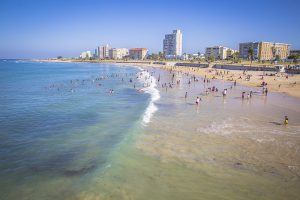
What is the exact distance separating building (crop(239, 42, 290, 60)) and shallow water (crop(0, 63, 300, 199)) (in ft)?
488

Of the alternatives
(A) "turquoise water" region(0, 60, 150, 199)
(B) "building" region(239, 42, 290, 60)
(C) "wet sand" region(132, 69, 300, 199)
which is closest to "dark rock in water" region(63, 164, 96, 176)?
(A) "turquoise water" region(0, 60, 150, 199)

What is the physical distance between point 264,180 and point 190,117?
39.4 feet

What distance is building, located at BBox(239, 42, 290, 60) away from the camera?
6457 inches

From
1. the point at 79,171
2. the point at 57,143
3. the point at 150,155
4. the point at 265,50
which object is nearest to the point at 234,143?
the point at 150,155

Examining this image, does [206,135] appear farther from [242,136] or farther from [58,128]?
[58,128]

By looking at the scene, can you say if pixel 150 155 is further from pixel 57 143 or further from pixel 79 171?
pixel 57 143

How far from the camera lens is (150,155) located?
47.8ft

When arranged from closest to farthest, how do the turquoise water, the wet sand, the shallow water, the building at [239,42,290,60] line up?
the shallow water
the turquoise water
the wet sand
the building at [239,42,290,60]

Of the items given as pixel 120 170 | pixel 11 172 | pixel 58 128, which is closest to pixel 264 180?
pixel 120 170

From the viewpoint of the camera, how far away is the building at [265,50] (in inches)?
6457

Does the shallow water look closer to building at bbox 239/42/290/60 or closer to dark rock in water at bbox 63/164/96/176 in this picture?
dark rock in water at bbox 63/164/96/176

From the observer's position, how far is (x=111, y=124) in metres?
21.2

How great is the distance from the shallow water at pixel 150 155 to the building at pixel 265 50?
149 metres

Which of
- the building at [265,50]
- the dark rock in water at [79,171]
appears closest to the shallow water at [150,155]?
the dark rock in water at [79,171]
